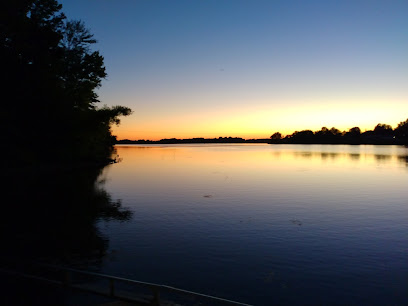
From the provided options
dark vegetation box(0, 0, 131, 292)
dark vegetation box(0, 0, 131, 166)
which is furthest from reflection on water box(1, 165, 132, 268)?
dark vegetation box(0, 0, 131, 166)

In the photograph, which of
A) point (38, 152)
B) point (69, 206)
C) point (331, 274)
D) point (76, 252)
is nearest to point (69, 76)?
point (38, 152)

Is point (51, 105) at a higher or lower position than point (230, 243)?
higher

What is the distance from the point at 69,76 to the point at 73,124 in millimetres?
18305

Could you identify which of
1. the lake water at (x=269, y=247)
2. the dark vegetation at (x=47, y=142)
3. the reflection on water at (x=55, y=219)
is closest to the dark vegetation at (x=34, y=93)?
the dark vegetation at (x=47, y=142)

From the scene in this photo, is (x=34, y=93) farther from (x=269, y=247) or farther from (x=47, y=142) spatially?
(x=269, y=247)

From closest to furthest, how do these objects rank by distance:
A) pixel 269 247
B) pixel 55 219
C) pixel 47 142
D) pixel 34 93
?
1. pixel 269 247
2. pixel 55 219
3. pixel 34 93
4. pixel 47 142

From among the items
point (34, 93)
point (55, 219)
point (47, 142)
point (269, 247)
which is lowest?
point (269, 247)

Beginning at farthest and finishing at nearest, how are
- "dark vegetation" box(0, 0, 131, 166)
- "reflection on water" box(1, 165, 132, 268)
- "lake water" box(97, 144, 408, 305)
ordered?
"dark vegetation" box(0, 0, 131, 166), "reflection on water" box(1, 165, 132, 268), "lake water" box(97, 144, 408, 305)

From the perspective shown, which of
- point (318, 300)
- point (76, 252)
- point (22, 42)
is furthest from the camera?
point (22, 42)

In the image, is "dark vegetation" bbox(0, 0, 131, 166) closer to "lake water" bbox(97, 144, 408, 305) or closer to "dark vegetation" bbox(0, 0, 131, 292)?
"dark vegetation" bbox(0, 0, 131, 292)

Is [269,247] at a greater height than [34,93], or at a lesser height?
lesser

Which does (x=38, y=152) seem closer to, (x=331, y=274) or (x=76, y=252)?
(x=76, y=252)

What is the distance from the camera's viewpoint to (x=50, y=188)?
4866 cm

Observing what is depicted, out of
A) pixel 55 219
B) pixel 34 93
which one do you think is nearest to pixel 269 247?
pixel 55 219
